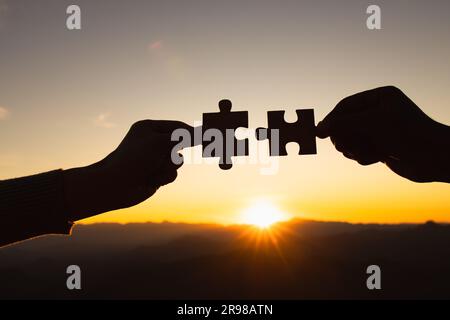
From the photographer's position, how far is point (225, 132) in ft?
19.8

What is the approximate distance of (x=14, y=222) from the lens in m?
4.64

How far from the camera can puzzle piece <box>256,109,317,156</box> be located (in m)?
6.08

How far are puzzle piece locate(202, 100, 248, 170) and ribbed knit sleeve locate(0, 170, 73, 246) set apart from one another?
2.08m

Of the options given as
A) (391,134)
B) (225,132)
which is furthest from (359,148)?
(225,132)

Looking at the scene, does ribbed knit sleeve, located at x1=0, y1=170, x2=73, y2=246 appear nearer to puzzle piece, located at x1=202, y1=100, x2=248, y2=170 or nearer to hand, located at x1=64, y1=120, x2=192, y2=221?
hand, located at x1=64, y1=120, x2=192, y2=221

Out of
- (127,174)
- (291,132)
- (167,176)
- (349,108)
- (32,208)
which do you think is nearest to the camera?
(32,208)

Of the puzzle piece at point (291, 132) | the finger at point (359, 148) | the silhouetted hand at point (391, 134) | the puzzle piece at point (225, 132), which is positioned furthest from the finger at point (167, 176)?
the finger at point (359, 148)

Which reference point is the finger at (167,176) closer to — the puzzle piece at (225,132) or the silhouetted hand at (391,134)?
the puzzle piece at (225,132)

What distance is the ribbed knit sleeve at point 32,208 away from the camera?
183 inches

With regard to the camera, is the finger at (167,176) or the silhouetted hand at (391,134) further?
the finger at (167,176)

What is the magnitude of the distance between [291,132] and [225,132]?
0.97 m

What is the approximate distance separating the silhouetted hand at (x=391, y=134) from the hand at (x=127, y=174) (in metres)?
2.26

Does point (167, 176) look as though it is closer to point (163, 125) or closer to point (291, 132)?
point (163, 125)

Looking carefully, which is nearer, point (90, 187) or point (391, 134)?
point (90, 187)
